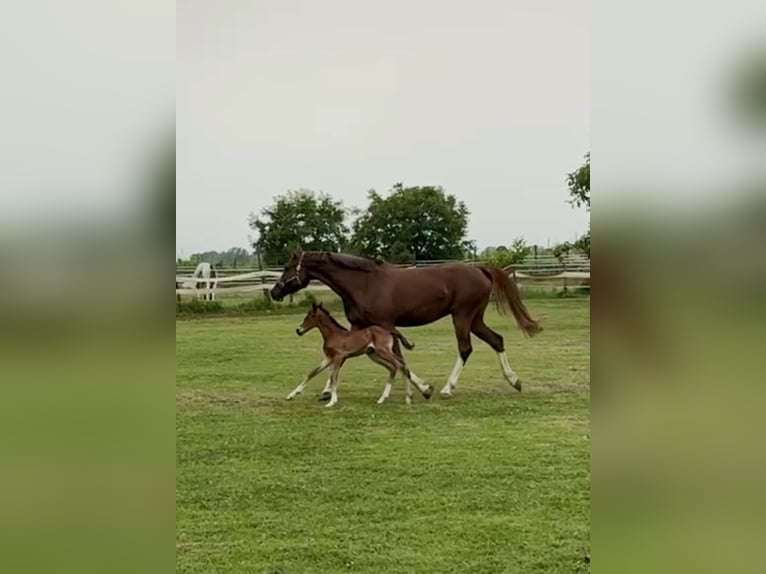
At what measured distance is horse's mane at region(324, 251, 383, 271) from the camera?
217 cm

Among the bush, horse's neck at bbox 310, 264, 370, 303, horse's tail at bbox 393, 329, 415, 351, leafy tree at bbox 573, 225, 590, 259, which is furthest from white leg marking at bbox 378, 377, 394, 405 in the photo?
leafy tree at bbox 573, 225, 590, 259

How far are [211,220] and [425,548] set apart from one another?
0.90m

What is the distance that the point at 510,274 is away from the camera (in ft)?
6.77

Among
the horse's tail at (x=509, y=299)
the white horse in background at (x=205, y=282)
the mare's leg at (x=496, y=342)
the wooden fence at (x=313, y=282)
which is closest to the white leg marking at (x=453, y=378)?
the mare's leg at (x=496, y=342)

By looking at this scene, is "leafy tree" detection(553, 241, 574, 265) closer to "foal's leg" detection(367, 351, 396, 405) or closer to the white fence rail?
the white fence rail

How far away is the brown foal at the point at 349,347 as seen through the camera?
2145 millimetres

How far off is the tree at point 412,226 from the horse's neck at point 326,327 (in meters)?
0.25

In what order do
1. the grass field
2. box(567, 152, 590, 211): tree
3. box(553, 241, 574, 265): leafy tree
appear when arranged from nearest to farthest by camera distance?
the grass field
box(567, 152, 590, 211): tree
box(553, 241, 574, 265): leafy tree

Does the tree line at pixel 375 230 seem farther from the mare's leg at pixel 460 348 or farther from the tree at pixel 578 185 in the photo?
the mare's leg at pixel 460 348

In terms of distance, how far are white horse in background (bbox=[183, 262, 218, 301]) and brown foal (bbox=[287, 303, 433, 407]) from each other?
0.34 metres

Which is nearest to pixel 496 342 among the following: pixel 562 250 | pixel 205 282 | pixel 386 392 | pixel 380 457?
pixel 386 392
